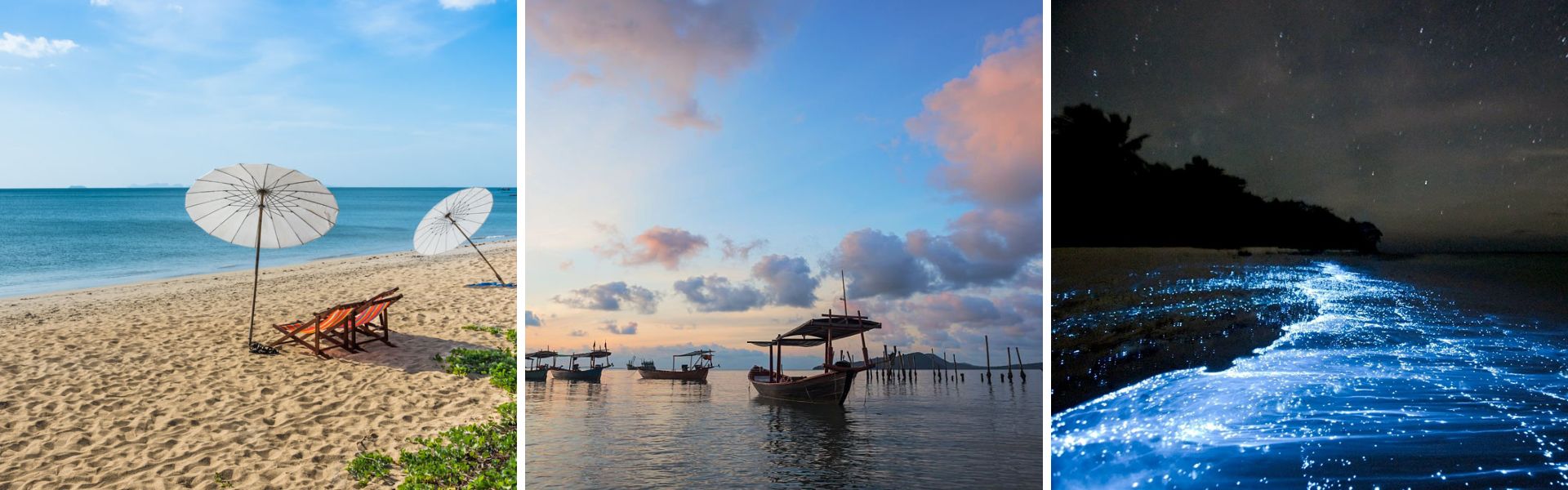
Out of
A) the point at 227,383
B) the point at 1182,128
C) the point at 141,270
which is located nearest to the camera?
the point at 1182,128

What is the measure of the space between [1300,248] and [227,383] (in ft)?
18.6

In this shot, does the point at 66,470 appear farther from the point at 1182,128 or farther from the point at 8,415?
the point at 1182,128

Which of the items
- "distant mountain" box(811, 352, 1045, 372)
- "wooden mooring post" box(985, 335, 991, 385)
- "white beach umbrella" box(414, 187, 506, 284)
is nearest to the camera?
"wooden mooring post" box(985, 335, 991, 385)

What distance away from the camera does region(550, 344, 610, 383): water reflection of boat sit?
4.78 meters

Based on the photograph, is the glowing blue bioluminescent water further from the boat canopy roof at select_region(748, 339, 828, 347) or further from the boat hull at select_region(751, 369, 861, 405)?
the boat hull at select_region(751, 369, 861, 405)

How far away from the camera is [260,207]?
5504 mm

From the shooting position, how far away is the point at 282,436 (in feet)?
11.5

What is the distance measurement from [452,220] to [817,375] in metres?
4.09

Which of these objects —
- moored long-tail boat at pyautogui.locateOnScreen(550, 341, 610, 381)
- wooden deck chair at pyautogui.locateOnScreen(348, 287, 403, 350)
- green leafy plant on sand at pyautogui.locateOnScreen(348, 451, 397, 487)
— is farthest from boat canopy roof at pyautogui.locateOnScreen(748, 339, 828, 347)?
green leafy plant on sand at pyautogui.locateOnScreen(348, 451, 397, 487)

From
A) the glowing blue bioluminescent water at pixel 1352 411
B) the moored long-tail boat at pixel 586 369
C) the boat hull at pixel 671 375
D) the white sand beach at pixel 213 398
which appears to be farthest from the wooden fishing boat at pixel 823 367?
the glowing blue bioluminescent water at pixel 1352 411

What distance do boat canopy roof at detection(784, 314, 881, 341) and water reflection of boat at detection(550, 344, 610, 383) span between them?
4.36 feet

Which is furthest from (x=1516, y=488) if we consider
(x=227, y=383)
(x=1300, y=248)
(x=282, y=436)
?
(x=227, y=383)

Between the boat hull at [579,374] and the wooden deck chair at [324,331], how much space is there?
1.40 metres

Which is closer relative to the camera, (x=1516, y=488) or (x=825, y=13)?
(x=1516, y=488)
